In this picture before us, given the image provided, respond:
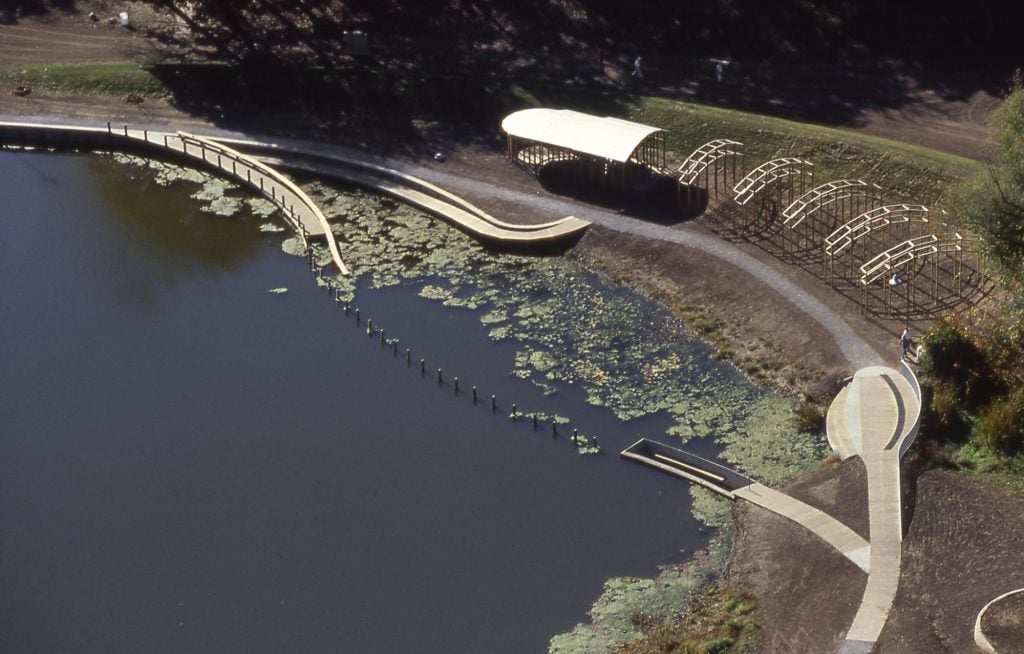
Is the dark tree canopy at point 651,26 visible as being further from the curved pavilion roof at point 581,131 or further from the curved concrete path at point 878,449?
the curved concrete path at point 878,449

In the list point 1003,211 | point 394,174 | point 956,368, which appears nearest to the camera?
point 1003,211

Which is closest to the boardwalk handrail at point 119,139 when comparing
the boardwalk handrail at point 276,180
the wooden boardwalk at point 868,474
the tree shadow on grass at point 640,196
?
the boardwalk handrail at point 276,180

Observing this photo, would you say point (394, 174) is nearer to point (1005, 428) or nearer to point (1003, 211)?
point (1003, 211)

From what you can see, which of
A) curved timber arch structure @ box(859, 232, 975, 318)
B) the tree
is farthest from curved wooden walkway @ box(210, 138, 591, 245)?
the tree

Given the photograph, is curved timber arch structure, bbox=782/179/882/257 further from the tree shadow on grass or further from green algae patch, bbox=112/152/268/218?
green algae patch, bbox=112/152/268/218

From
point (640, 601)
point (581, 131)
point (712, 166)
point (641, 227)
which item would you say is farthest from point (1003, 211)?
point (581, 131)

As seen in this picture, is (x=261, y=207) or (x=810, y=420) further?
(x=261, y=207)
